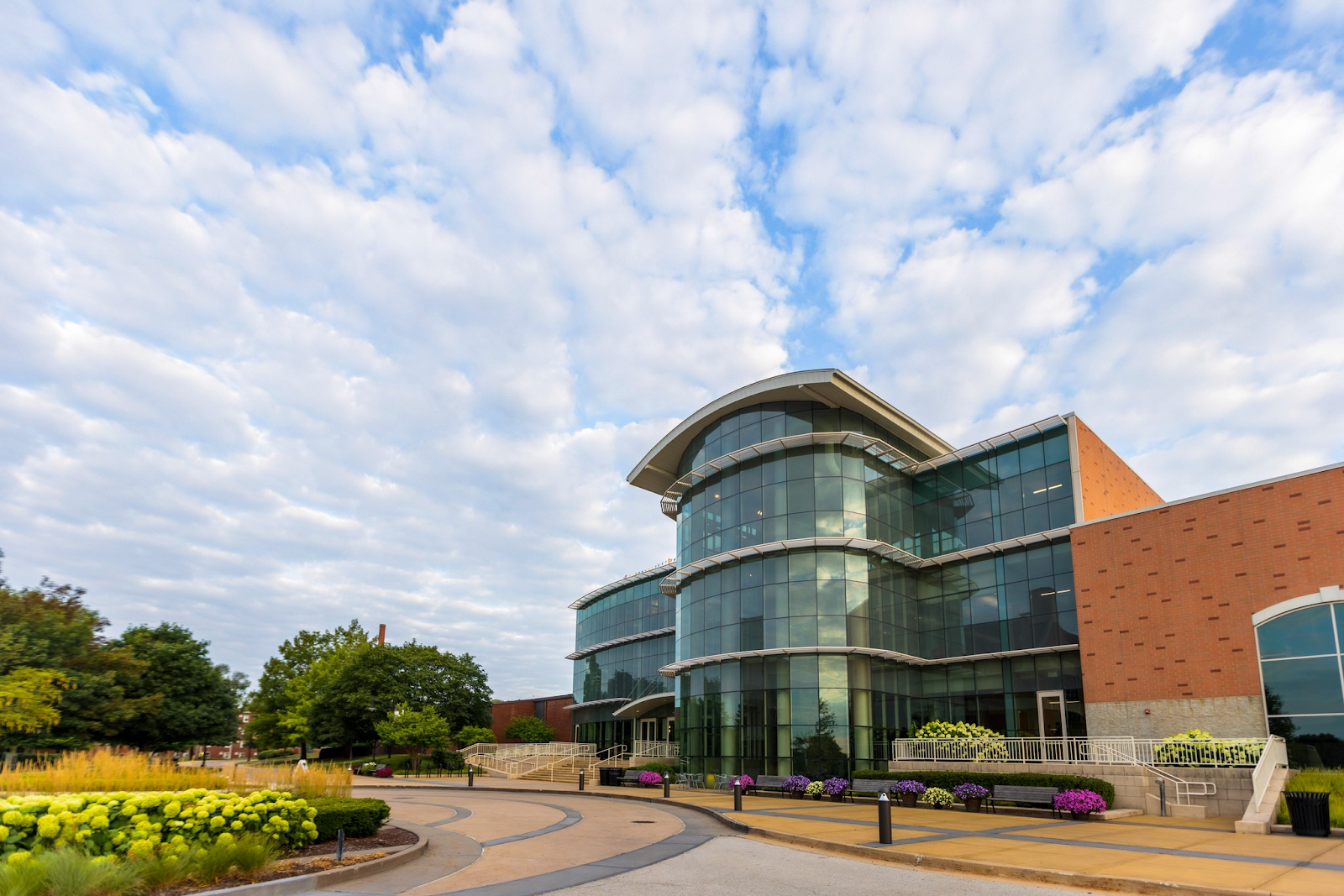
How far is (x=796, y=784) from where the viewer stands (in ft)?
94.0

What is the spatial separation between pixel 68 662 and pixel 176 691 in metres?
13.3

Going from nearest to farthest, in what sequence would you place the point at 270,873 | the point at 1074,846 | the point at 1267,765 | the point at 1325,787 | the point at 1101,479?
the point at 270,873
the point at 1074,846
the point at 1325,787
the point at 1267,765
the point at 1101,479

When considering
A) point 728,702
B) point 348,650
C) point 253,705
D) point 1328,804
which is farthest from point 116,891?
point 253,705

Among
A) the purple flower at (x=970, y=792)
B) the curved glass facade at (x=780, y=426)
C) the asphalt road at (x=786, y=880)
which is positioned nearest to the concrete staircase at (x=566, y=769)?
the curved glass facade at (x=780, y=426)

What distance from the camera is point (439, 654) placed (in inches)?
2301

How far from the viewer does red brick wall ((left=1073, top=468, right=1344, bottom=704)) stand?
23.7m

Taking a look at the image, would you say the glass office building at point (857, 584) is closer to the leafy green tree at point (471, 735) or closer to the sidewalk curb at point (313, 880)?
Answer: the sidewalk curb at point (313, 880)

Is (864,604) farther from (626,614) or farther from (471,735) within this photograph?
(471,735)

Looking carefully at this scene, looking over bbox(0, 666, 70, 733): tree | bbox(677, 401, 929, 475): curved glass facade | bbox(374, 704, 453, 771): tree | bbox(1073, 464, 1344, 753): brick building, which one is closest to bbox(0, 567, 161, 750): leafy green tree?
bbox(0, 666, 70, 733): tree

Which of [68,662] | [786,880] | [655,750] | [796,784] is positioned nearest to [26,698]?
[68,662]

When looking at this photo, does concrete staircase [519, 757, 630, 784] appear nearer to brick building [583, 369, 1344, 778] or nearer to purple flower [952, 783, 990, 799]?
brick building [583, 369, 1344, 778]

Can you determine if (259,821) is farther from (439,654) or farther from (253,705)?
(253,705)

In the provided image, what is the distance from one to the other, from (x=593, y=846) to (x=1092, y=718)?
19.8 metres

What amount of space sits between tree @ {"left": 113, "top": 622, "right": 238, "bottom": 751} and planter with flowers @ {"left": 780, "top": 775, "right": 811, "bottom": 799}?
2966 cm
